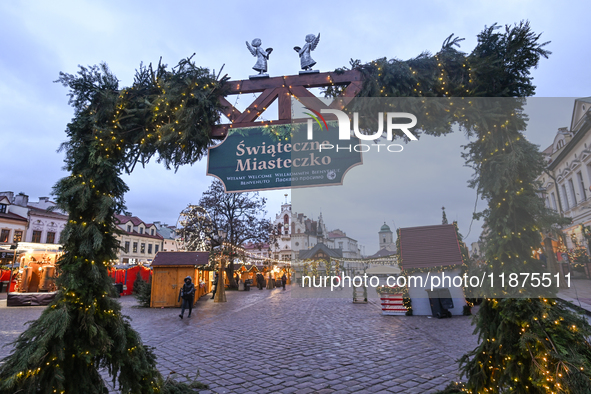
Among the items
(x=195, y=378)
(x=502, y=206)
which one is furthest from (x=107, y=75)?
(x=502, y=206)

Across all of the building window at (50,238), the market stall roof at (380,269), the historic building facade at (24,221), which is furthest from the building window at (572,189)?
the building window at (50,238)

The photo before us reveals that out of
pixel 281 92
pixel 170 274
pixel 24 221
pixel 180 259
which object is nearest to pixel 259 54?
pixel 281 92

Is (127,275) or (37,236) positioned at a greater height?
(37,236)

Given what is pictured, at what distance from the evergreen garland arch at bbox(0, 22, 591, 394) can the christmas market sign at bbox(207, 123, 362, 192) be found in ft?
1.49

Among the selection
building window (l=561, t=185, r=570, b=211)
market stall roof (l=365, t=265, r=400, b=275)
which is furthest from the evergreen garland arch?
building window (l=561, t=185, r=570, b=211)

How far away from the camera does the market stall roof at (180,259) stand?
58.0 ft

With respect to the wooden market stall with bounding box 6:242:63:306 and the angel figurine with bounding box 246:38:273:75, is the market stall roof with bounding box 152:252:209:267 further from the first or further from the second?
the angel figurine with bounding box 246:38:273:75

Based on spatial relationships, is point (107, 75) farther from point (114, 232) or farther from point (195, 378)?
point (195, 378)

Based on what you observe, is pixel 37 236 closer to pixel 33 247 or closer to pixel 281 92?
pixel 33 247

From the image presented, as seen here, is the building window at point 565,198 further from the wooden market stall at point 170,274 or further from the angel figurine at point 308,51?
the angel figurine at point 308,51

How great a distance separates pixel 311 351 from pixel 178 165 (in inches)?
194

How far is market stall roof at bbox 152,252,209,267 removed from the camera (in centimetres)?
1769

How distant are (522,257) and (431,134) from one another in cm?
167

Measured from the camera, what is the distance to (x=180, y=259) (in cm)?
1791
